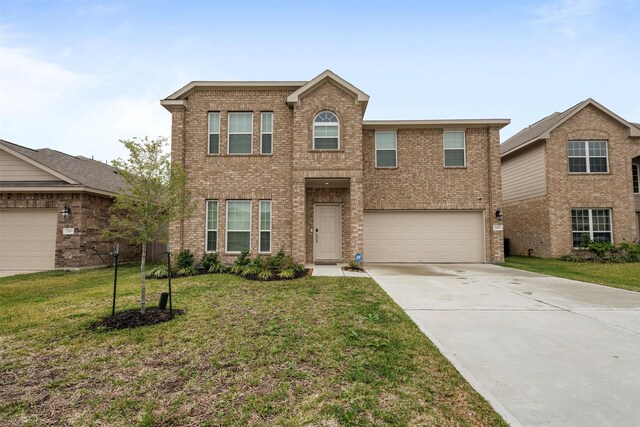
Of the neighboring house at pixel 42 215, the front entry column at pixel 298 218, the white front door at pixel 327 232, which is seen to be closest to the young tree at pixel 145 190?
the front entry column at pixel 298 218

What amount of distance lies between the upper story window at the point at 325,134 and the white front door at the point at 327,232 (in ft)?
8.44

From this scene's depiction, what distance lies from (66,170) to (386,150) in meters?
13.2

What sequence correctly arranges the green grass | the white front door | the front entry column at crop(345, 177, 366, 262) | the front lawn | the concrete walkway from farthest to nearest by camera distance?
the white front door
the front entry column at crop(345, 177, 366, 262)
the concrete walkway
the green grass
the front lawn

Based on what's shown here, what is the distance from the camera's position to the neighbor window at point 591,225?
1430cm

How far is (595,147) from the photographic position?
14.6 m

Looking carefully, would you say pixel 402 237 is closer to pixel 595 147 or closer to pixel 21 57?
pixel 595 147

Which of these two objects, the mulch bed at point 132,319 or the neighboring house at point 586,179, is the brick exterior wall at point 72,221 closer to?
the mulch bed at point 132,319

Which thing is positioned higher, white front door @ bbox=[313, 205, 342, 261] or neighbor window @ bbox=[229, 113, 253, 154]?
neighbor window @ bbox=[229, 113, 253, 154]

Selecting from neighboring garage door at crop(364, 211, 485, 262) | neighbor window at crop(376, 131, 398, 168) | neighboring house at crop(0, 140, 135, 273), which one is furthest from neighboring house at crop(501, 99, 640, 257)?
neighboring house at crop(0, 140, 135, 273)

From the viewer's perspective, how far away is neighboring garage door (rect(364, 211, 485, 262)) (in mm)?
13195

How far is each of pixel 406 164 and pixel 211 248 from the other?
8.89m

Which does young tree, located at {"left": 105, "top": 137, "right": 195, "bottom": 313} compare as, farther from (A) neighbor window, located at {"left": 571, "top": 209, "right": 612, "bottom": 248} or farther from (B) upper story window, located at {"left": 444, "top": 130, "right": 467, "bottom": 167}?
(A) neighbor window, located at {"left": 571, "top": 209, "right": 612, "bottom": 248}

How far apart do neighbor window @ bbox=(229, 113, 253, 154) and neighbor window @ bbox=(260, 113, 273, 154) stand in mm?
432

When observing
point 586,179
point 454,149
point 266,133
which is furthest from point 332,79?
point 586,179
